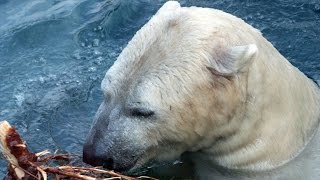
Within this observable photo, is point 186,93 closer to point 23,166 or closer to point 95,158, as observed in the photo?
point 95,158

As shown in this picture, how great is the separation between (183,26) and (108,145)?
0.84 metres

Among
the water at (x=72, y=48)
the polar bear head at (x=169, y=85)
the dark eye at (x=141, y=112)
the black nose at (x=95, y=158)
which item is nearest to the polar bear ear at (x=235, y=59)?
the polar bear head at (x=169, y=85)

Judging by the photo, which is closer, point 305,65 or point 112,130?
point 112,130

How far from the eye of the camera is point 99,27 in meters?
7.87

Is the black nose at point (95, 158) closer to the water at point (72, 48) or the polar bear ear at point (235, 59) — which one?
the polar bear ear at point (235, 59)

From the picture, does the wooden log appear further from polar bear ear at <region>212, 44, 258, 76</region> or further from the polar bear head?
polar bear ear at <region>212, 44, 258, 76</region>

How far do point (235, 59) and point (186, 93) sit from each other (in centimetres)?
35

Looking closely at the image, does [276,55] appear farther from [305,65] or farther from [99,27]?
[99,27]

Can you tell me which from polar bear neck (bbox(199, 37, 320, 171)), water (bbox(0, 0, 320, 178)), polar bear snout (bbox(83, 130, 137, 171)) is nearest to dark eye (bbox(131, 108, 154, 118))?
polar bear snout (bbox(83, 130, 137, 171))

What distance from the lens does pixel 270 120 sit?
14.6 ft

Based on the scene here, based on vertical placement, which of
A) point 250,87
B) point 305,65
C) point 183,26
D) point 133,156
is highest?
point 183,26


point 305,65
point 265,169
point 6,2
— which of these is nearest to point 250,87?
point 265,169

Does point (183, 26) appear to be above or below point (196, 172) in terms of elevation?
above

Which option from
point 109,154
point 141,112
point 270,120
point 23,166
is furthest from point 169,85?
point 23,166
